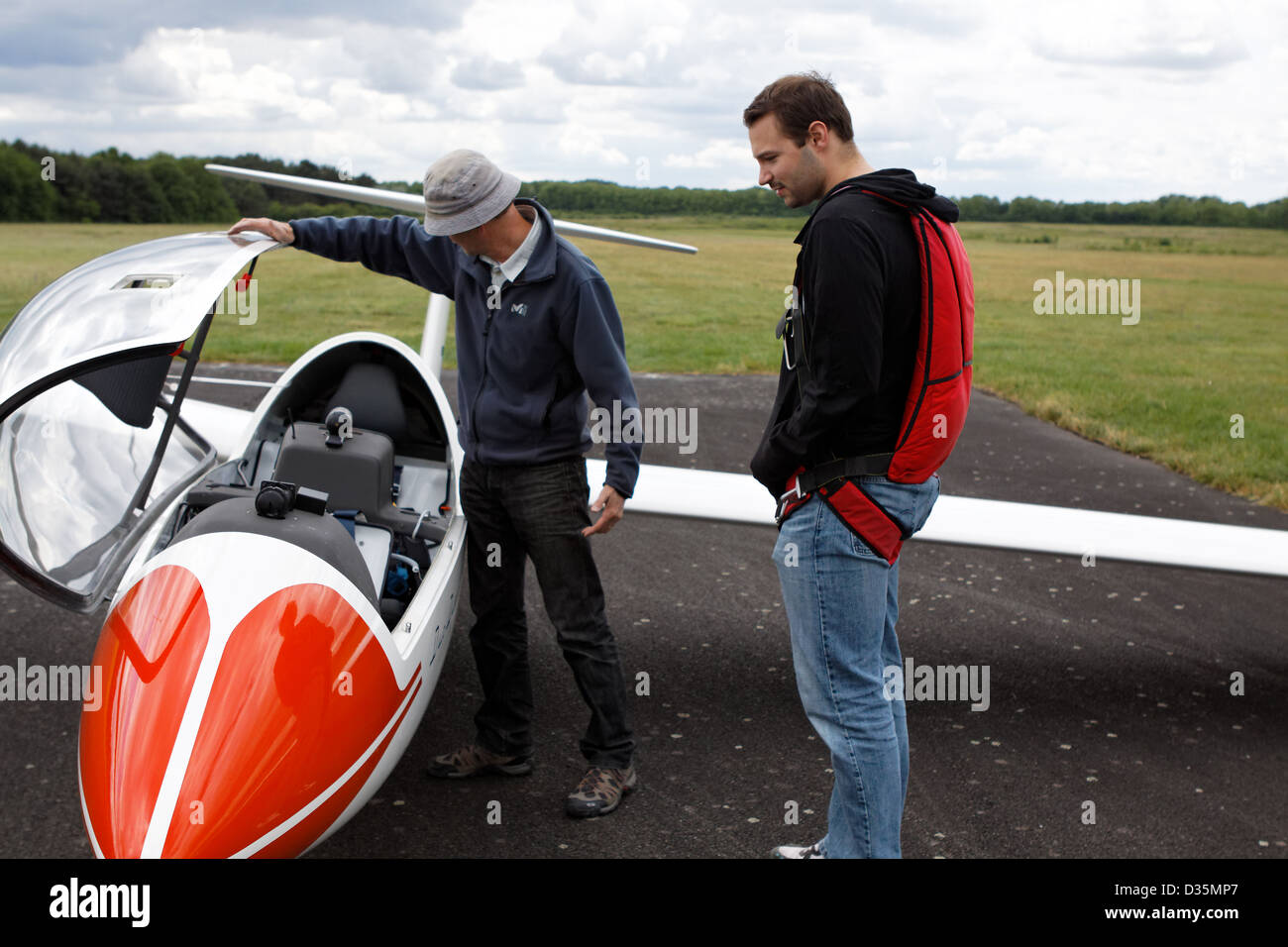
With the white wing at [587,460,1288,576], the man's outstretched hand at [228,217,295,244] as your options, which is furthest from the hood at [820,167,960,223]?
the white wing at [587,460,1288,576]

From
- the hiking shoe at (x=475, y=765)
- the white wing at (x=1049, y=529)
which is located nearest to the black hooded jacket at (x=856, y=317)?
the hiking shoe at (x=475, y=765)

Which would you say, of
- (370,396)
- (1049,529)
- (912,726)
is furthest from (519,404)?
(1049,529)

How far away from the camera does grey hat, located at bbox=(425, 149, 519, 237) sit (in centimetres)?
339

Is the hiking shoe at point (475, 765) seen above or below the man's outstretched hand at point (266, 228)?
below

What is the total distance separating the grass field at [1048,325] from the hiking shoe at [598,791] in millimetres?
7772

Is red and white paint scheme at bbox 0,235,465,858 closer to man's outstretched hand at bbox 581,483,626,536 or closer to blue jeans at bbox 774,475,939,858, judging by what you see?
man's outstretched hand at bbox 581,483,626,536

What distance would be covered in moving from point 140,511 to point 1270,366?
19.7 metres

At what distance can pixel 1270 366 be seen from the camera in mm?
18578

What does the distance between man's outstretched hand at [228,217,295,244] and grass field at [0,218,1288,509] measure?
8.83 metres

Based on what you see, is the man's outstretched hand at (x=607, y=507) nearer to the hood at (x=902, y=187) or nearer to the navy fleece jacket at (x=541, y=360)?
the navy fleece jacket at (x=541, y=360)

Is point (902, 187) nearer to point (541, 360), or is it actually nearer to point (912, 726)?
point (541, 360)

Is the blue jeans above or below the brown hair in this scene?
below

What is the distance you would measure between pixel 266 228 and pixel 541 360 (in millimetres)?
1180

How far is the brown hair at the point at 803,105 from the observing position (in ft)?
8.67
